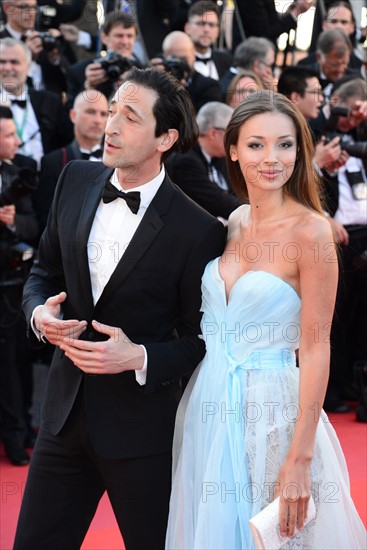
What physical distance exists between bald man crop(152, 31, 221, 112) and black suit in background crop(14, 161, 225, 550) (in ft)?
11.8

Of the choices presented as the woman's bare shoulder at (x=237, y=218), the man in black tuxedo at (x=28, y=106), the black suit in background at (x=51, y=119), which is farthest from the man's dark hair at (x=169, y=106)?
the black suit in background at (x=51, y=119)

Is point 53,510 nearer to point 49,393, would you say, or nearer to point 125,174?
point 49,393

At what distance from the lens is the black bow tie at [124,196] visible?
2.48 metres

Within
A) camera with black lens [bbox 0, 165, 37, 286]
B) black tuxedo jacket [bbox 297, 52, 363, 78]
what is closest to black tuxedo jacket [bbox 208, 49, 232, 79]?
black tuxedo jacket [bbox 297, 52, 363, 78]

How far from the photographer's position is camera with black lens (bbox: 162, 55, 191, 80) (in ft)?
18.5

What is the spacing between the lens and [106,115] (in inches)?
206

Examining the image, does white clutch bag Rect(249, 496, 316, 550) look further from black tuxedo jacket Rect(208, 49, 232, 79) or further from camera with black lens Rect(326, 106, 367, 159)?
black tuxedo jacket Rect(208, 49, 232, 79)

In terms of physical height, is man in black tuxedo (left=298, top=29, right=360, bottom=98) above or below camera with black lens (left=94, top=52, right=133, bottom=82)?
below

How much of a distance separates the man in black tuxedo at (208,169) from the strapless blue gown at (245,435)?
209 cm

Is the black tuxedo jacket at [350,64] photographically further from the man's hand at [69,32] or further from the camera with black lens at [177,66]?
the man's hand at [69,32]

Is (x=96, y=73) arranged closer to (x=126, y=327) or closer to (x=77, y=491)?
(x=126, y=327)

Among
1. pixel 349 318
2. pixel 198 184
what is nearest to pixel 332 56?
pixel 349 318

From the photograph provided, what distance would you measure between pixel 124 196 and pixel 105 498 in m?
2.05

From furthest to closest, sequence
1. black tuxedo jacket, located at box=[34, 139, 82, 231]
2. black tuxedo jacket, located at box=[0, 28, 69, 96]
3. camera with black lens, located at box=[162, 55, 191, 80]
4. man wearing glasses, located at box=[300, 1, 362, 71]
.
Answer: man wearing glasses, located at box=[300, 1, 362, 71] → black tuxedo jacket, located at box=[0, 28, 69, 96] → camera with black lens, located at box=[162, 55, 191, 80] → black tuxedo jacket, located at box=[34, 139, 82, 231]
